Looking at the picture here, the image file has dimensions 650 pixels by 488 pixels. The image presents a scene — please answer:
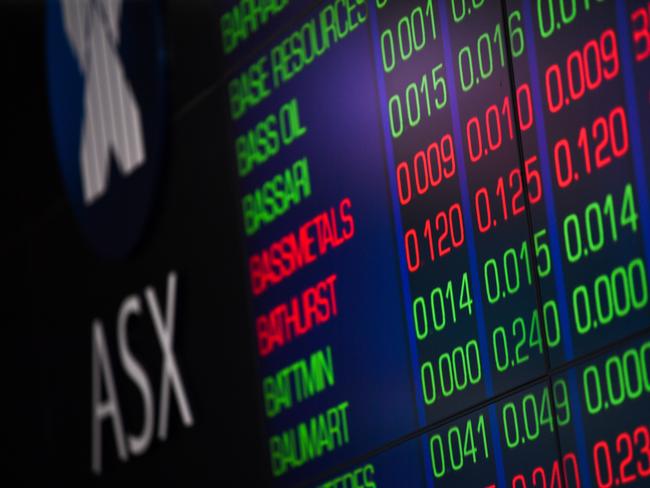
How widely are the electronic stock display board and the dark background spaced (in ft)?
0.46

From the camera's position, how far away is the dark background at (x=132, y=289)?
3479mm

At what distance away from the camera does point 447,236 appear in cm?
262

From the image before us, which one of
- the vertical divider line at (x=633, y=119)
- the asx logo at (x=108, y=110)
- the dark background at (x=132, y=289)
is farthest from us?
the asx logo at (x=108, y=110)

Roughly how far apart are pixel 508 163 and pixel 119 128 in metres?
1.79

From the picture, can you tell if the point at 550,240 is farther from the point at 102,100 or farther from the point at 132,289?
the point at 102,100

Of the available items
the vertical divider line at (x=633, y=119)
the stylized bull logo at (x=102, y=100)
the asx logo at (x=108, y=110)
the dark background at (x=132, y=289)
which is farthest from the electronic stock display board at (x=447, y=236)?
the stylized bull logo at (x=102, y=100)

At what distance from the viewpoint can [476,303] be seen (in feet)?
8.34

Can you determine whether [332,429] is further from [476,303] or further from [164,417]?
[164,417]

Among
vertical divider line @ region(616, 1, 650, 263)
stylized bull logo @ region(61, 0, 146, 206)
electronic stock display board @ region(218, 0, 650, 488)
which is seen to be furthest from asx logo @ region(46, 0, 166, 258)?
vertical divider line @ region(616, 1, 650, 263)

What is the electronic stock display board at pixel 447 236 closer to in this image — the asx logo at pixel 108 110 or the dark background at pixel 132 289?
the dark background at pixel 132 289

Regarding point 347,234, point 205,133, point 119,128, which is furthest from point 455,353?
point 119,128

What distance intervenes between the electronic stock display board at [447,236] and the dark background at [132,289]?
139 mm

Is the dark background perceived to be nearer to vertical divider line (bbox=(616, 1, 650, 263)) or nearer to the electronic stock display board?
the electronic stock display board

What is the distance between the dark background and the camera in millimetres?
3479
